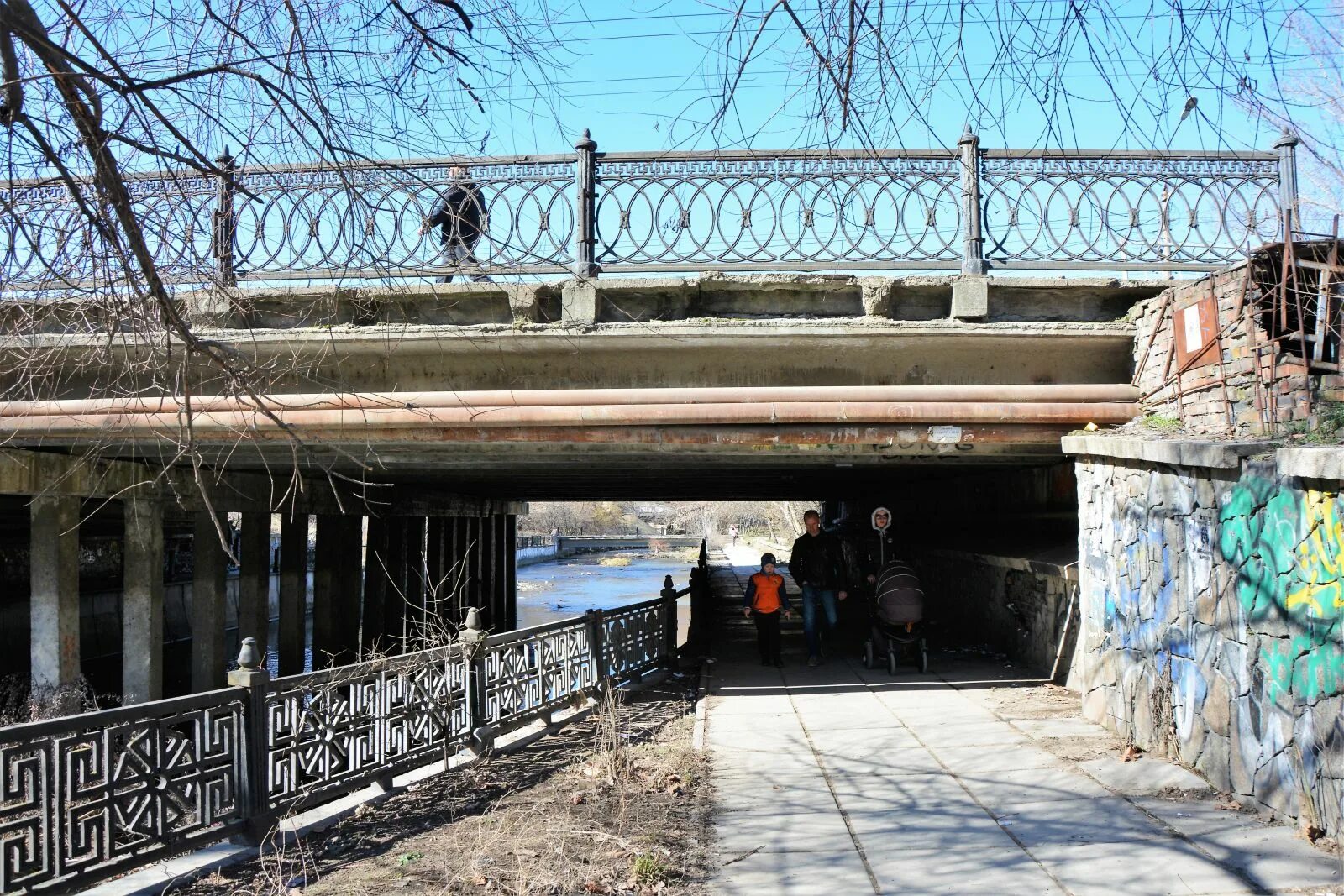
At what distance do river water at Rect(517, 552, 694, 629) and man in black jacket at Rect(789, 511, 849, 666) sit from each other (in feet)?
41.8

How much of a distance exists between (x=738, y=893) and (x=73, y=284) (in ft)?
13.6

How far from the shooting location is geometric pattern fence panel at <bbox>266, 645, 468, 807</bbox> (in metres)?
5.91

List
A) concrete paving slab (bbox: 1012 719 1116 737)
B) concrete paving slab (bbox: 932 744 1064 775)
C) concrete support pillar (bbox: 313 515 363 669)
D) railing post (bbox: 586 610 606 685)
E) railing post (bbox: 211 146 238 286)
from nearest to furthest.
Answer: railing post (bbox: 211 146 238 286) < concrete paving slab (bbox: 932 744 1064 775) < concrete paving slab (bbox: 1012 719 1116 737) < railing post (bbox: 586 610 606 685) < concrete support pillar (bbox: 313 515 363 669)

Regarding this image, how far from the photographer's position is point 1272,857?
443 centimetres

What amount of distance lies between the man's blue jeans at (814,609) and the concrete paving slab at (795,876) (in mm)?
6402

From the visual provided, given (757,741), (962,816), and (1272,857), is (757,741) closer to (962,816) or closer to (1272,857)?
(962,816)

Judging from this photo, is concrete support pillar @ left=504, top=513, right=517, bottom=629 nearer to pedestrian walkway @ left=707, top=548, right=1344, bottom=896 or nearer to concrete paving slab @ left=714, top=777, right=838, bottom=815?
pedestrian walkway @ left=707, top=548, right=1344, bottom=896

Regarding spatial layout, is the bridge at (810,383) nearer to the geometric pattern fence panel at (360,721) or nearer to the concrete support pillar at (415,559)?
the geometric pattern fence panel at (360,721)

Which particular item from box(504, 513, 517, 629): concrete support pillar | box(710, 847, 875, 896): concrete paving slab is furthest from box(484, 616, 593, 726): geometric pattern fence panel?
box(504, 513, 517, 629): concrete support pillar

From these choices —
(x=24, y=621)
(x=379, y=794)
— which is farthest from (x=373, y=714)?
(x=24, y=621)

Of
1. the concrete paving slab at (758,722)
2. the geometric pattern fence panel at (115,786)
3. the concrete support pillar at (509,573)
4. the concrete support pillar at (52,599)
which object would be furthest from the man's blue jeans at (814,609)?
the concrete support pillar at (509,573)

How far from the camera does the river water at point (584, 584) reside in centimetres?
3547

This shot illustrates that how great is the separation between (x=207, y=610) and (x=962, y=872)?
A: 38.0ft

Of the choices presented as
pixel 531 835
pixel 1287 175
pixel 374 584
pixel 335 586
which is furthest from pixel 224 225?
pixel 374 584
